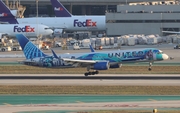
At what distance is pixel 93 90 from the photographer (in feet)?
181

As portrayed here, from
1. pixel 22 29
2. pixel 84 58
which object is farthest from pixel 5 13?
pixel 84 58

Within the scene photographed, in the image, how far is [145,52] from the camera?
6875 centimetres

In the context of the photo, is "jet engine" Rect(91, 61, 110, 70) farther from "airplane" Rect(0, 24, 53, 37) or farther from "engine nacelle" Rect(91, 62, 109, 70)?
"airplane" Rect(0, 24, 53, 37)

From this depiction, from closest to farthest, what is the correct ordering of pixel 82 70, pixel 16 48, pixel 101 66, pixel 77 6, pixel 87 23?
pixel 101 66, pixel 82 70, pixel 16 48, pixel 87 23, pixel 77 6

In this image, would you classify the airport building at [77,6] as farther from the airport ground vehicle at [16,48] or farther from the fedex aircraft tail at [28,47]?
the fedex aircraft tail at [28,47]

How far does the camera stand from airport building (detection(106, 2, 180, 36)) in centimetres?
13412

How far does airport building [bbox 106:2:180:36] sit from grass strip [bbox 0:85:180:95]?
7872 cm

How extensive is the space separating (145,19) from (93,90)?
269 feet

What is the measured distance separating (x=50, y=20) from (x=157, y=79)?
3498 inches

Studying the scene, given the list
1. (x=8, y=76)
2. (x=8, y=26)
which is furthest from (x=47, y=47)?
(x=8, y=76)

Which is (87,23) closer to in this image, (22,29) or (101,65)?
(22,29)

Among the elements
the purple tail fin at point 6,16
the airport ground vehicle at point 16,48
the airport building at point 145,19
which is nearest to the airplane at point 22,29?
the purple tail fin at point 6,16

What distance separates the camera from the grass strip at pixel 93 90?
53.9 meters

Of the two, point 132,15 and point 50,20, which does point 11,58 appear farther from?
point 50,20
